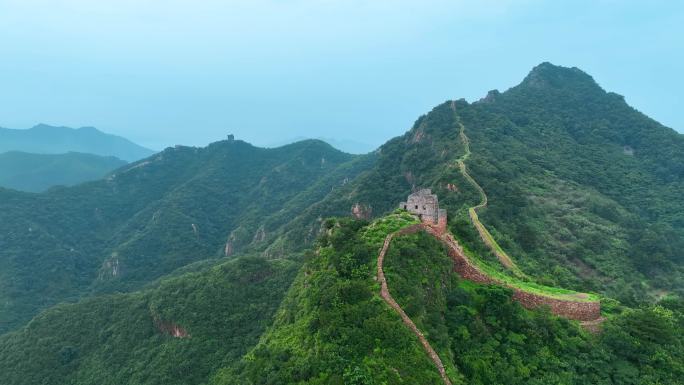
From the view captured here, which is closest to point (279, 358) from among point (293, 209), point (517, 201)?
point (517, 201)

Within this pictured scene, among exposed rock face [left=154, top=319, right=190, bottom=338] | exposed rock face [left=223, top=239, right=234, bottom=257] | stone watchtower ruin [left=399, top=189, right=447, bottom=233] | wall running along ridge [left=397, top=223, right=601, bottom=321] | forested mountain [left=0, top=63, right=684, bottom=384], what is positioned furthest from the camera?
exposed rock face [left=223, top=239, right=234, bottom=257]

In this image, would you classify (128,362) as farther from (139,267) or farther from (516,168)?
(139,267)

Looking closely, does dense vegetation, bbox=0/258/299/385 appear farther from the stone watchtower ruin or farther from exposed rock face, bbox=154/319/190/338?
the stone watchtower ruin

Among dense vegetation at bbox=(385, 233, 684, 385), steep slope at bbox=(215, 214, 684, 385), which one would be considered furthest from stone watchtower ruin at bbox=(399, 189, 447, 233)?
dense vegetation at bbox=(385, 233, 684, 385)

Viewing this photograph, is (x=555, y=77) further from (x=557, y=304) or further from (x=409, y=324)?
(x=409, y=324)

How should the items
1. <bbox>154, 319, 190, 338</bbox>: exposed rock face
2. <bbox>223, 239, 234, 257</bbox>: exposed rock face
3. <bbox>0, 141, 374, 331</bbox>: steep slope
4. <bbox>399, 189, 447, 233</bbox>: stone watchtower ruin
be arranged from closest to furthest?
<bbox>399, 189, 447, 233</bbox>: stone watchtower ruin, <bbox>154, 319, 190, 338</bbox>: exposed rock face, <bbox>0, 141, 374, 331</bbox>: steep slope, <bbox>223, 239, 234, 257</bbox>: exposed rock face

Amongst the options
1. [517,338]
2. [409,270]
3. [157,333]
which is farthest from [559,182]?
[157,333]

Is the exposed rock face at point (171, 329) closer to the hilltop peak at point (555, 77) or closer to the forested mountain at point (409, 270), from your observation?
the forested mountain at point (409, 270)
